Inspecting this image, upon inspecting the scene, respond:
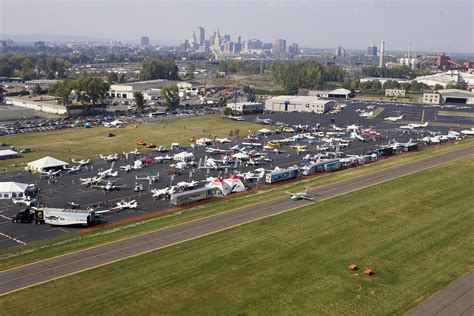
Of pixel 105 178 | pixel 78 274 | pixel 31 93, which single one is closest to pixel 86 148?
pixel 105 178

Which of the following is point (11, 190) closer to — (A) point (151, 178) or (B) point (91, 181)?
(B) point (91, 181)

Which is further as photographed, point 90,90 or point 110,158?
point 90,90

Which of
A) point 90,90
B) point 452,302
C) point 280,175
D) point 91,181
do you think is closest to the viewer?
point 452,302

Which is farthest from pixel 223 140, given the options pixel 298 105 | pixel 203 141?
pixel 298 105

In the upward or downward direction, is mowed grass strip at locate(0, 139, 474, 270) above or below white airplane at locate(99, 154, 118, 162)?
below

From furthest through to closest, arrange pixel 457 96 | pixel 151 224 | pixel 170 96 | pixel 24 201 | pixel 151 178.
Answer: pixel 457 96 → pixel 170 96 → pixel 151 178 → pixel 24 201 → pixel 151 224

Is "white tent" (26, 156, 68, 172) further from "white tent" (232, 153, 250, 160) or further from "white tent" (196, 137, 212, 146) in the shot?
"white tent" (196, 137, 212, 146)

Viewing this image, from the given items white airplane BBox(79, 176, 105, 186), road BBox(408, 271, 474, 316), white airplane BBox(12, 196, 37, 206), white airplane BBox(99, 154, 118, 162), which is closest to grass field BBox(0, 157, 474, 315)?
road BBox(408, 271, 474, 316)

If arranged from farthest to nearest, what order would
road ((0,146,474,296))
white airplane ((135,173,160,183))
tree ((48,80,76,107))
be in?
1. tree ((48,80,76,107))
2. white airplane ((135,173,160,183))
3. road ((0,146,474,296))
